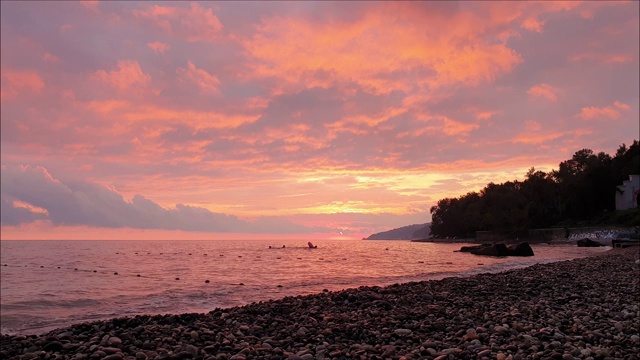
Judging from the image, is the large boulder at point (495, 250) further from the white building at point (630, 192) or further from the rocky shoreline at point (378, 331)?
the white building at point (630, 192)

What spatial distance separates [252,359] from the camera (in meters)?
7.93

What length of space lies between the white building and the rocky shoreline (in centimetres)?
10363

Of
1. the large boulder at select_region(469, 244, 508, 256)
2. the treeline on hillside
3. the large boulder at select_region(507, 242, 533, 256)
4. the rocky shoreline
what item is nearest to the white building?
the treeline on hillside

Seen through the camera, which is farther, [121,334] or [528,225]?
[528,225]

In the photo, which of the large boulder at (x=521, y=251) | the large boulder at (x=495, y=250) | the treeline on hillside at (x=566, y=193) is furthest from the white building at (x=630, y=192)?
the large boulder at (x=521, y=251)

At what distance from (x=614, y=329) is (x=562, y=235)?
101843 mm

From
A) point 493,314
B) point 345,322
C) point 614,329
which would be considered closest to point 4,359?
point 345,322

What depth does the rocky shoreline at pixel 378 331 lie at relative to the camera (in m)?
8.33

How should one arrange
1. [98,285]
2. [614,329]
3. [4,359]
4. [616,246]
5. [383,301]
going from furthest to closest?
[616,246] < [98,285] < [383,301] < [614,329] < [4,359]

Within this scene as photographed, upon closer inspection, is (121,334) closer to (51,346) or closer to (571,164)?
(51,346)

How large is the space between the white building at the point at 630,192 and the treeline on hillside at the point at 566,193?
636cm

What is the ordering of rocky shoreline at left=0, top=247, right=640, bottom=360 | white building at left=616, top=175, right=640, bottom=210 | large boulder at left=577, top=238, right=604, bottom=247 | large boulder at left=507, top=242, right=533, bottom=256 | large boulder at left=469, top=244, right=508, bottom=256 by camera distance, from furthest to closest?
white building at left=616, top=175, right=640, bottom=210, large boulder at left=577, top=238, right=604, bottom=247, large boulder at left=469, top=244, right=508, bottom=256, large boulder at left=507, top=242, right=533, bottom=256, rocky shoreline at left=0, top=247, right=640, bottom=360

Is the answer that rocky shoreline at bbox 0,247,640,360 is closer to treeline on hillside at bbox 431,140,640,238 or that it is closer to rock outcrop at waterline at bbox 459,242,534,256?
rock outcrop at waterline at bbox 459,242,534,256

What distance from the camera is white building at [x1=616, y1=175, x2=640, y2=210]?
100 meters
